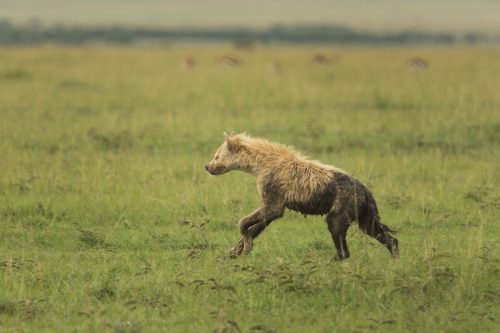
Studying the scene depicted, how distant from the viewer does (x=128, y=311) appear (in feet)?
19.9

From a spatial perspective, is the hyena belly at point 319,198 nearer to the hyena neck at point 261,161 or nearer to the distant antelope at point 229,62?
the hyena neck at point 261,161

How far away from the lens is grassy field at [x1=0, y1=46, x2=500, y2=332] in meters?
6.09

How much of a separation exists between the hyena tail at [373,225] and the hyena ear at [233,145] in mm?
1145

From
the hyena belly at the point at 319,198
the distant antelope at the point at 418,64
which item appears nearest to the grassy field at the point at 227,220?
the hyena belly at the point at 319,198

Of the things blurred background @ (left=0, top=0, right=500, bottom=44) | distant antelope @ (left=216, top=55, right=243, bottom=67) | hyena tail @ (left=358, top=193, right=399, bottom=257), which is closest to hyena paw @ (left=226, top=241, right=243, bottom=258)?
hyena tail @ (left=358, top=193, right=399, bottom=257)

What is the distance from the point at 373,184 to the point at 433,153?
224cm

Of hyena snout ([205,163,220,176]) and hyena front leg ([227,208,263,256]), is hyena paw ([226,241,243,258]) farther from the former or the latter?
hyena snout ([205,163,220,176])

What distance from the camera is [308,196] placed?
7.06 metres

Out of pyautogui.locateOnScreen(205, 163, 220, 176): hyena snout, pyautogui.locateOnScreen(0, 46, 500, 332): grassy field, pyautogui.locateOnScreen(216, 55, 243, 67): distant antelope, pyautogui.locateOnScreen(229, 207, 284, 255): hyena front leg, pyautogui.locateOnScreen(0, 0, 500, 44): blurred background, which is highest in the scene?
pyautogui.locateOnScreen(205, 163, 220, 176): hyena snout

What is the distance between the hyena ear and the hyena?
0.45 feet

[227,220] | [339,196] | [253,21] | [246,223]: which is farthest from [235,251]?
[253,21]

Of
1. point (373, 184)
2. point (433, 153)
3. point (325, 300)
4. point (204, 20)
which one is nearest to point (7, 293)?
point (325, 300)

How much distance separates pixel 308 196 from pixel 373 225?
490 mm

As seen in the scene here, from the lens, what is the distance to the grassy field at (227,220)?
6086 mm
